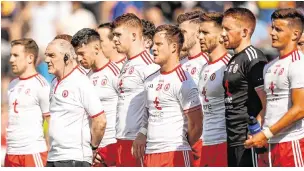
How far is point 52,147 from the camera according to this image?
13812mm

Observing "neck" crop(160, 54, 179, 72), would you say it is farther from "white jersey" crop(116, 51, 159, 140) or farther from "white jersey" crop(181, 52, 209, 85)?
"white jersey" crop(181, 52, 209, 85)

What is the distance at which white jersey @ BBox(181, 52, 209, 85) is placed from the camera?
15320 mm

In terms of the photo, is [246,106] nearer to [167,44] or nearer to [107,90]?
[167,44]

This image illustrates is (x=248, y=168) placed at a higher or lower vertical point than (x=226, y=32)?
lower

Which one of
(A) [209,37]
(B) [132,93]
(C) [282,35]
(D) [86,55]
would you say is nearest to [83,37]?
(D) [86,55]

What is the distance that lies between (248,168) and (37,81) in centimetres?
399

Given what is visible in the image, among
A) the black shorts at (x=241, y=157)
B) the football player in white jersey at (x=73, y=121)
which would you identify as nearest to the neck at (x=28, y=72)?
the football player in white jersey at (x=73, y=121)

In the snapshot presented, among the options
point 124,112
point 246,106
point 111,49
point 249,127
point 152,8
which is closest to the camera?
point 249,127

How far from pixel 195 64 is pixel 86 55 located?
1.60 meters

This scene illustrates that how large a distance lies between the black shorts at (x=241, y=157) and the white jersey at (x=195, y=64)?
6.89ft

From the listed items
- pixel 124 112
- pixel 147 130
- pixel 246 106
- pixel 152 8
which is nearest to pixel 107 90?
pixel 124 112

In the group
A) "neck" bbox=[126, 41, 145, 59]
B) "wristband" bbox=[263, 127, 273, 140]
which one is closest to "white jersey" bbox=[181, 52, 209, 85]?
"neck" bbox=[126, 41, 145, 59]

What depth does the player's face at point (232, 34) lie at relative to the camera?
1328 centimetres

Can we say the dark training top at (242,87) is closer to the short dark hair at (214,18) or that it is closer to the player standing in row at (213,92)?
the player standing in row at (213,92)
